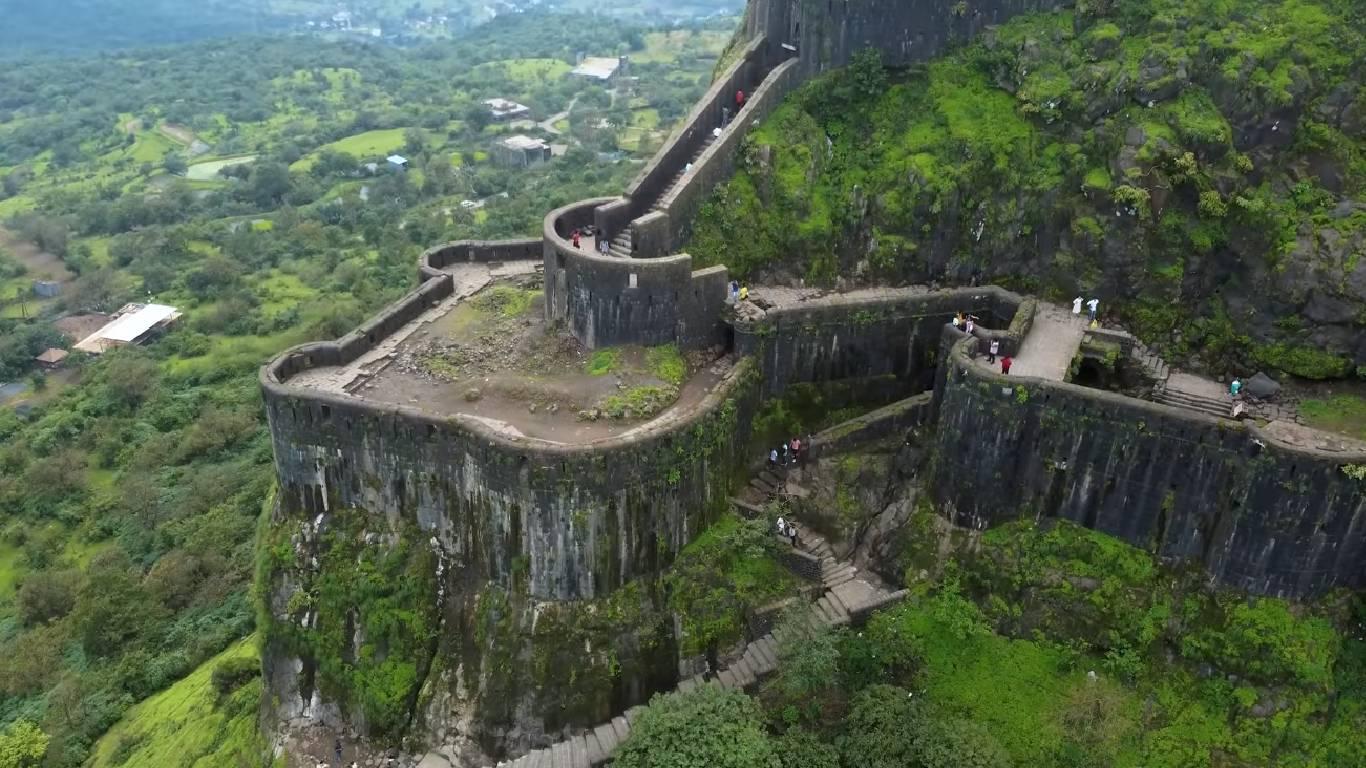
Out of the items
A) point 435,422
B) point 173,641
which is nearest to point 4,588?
point 173,641

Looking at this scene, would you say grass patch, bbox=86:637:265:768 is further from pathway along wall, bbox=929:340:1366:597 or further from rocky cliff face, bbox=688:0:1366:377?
pathway along wall, bbox=929:340:1366:597

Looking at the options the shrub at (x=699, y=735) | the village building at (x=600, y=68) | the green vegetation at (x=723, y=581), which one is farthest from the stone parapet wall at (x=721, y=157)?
the village building at (x=600, y=68)

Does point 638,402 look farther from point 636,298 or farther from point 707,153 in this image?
point 707,153

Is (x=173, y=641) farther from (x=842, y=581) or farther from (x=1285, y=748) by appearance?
(x=1285, y=748)

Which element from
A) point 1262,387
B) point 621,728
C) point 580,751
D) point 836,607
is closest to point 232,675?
point 580,751

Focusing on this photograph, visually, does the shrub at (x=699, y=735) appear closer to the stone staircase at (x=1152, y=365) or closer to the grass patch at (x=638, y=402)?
the grass patch at (x=638, y=402)

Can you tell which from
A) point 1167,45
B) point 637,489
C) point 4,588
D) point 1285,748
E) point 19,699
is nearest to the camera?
point 1285,748
